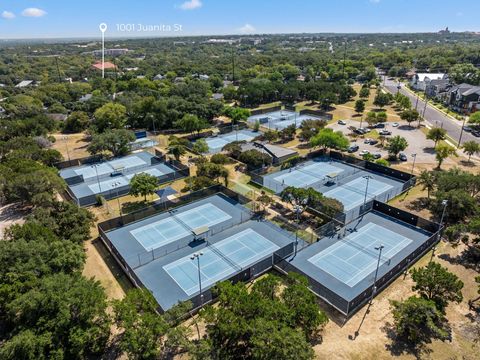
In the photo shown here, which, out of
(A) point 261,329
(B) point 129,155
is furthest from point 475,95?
(A) point 261,329

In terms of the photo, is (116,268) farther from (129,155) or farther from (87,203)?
(129,155)

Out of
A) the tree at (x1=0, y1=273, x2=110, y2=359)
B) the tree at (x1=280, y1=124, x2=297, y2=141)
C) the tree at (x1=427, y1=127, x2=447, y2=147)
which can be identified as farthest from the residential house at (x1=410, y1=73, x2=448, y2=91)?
the tree at (x1=0, y1=273, x2=110, y2=359)

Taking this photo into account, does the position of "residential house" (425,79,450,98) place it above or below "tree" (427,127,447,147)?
above

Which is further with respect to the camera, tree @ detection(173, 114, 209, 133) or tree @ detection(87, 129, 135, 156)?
tree @ detection(173, 114, 209, 133)

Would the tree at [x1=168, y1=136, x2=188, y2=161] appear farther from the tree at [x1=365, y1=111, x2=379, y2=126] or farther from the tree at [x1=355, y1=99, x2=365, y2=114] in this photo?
the tree at [x1=355, y1=99, x2=365, y2=114]

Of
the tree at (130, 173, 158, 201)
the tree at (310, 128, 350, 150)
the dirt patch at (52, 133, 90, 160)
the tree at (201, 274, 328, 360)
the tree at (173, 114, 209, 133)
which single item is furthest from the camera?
the tree at (173, 114, 209, 133)

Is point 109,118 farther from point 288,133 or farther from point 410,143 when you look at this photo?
point 410,143
